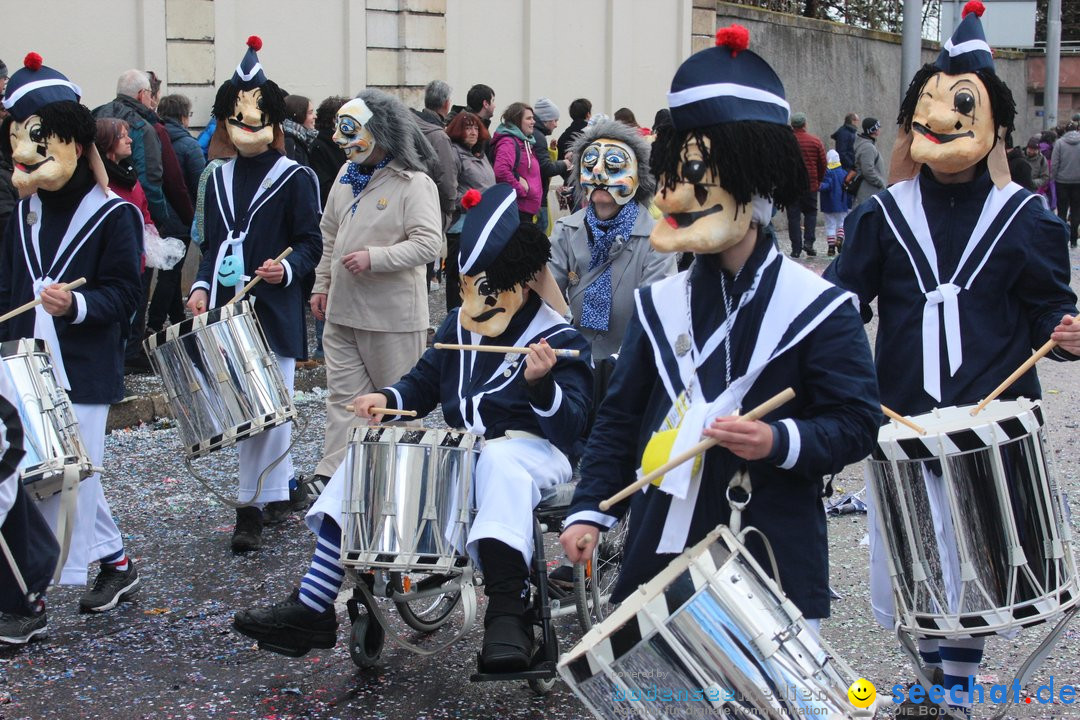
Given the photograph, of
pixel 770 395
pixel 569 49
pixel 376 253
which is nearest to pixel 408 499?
pixel 770 395

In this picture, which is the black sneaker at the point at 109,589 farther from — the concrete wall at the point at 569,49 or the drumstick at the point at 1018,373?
the concrete wall at the point at 569,49

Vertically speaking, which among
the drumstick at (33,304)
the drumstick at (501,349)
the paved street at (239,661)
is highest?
the drumstick at (33,304)

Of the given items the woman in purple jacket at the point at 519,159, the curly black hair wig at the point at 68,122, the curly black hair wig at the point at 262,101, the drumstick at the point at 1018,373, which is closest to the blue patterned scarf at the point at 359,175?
the curly black hair wig at the point at 262,101

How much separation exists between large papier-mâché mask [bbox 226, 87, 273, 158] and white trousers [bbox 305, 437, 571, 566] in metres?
2.34

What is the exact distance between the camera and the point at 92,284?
5.34m

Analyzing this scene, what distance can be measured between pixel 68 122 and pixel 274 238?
Answer: 1.21m

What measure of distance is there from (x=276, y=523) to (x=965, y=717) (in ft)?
11.6

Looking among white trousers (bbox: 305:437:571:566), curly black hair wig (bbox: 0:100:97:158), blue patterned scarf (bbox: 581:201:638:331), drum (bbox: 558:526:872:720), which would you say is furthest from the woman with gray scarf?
drum (bbox: 558:526:872:720)

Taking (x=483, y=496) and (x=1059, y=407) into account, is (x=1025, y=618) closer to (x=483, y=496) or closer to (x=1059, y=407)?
(x=483, y=496)

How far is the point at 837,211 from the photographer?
1834 cm

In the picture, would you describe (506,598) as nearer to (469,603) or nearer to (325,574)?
(469,603)

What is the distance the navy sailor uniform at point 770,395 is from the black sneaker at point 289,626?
146 cm

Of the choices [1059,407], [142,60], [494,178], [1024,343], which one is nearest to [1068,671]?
[1024,343]

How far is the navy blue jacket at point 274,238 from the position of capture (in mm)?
6234
